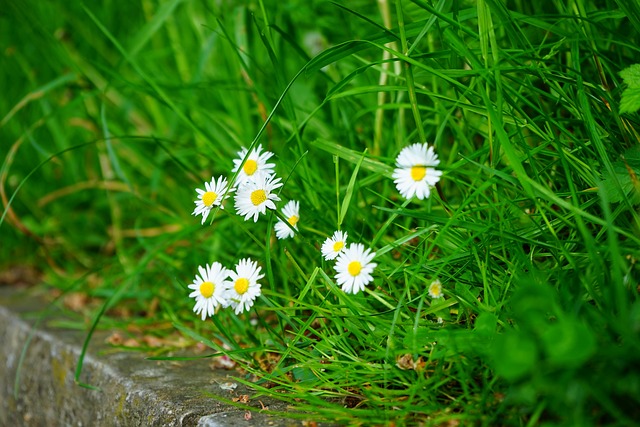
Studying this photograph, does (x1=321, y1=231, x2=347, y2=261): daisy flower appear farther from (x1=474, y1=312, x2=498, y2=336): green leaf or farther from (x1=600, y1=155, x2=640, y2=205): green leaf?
(x1=600, y1=155, x2=640, y2=205): green leaf

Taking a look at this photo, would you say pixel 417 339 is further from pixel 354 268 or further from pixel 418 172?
pixel 418 172

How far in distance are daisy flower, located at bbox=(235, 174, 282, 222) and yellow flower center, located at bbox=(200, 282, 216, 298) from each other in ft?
0.44

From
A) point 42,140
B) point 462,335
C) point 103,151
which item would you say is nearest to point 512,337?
point 462,335

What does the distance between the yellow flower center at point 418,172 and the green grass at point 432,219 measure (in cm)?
9

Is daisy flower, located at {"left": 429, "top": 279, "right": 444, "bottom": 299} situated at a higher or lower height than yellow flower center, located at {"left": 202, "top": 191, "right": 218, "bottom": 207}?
lower

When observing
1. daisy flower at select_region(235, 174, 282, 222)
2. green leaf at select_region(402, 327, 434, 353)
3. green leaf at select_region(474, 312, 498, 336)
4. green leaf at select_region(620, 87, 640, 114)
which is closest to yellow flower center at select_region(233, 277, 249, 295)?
daisy flower at select_region(235, 174, 282, 222)

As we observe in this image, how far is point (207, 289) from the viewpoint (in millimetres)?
1122

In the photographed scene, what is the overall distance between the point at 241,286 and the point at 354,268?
21 cm

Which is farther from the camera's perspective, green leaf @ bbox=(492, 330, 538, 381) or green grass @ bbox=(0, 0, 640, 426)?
green grass @ bbox=(0, 0, 640, 426)

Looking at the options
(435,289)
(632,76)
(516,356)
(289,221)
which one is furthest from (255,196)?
(632,76)

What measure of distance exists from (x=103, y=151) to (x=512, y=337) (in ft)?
5.43

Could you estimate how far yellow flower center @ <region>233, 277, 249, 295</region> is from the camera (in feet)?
3.63

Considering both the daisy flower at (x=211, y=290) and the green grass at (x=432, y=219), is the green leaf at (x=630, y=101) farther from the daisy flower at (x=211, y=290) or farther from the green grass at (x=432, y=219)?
the daisy flower at (x=211, y=290)

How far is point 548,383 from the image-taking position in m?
0.74
